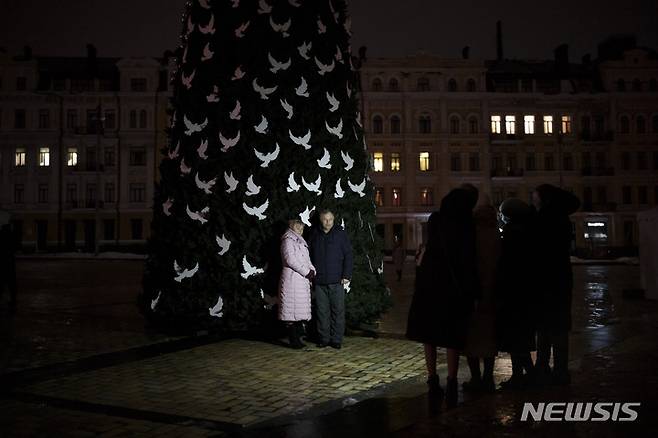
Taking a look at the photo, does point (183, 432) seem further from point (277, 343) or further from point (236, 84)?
point (236, 84)

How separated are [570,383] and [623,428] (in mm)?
1502

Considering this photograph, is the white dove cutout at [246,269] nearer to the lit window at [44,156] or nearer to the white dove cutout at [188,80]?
the white dove cutout at [188,80]

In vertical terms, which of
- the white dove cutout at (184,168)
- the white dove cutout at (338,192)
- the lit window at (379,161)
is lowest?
the white dove cutout at (338,192)

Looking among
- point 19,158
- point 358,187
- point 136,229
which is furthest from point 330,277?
point 19,158

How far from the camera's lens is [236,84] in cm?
932

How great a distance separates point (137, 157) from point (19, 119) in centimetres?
1023

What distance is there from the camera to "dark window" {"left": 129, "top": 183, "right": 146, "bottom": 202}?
57.0 m

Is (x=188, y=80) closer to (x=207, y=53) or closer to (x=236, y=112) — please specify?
A: (x=207, y=53)

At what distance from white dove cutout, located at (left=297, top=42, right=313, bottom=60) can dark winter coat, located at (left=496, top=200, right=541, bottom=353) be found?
4.47m

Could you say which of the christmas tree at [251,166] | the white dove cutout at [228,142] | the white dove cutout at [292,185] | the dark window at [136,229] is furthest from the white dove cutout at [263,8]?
the dark window at [136,229]

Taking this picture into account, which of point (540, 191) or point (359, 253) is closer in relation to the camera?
point (540, 191)

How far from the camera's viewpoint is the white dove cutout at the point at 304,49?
31.0 feet

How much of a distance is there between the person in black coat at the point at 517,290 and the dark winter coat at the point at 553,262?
0.10 m

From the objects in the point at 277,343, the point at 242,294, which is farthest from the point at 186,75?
the point at 277,343
